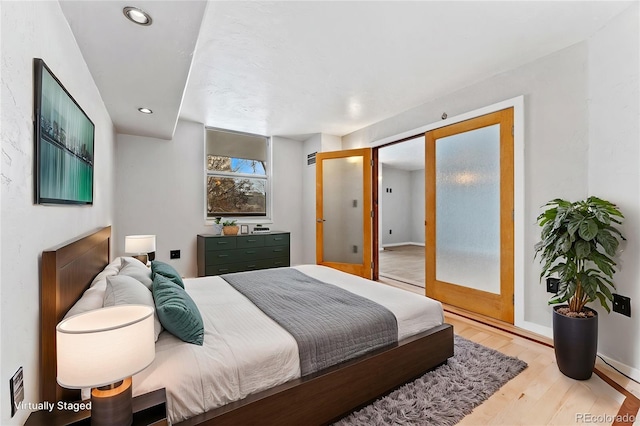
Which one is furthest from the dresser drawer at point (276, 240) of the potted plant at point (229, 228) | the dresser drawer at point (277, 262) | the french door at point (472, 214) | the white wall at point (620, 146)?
the white wall at point (620, 146)

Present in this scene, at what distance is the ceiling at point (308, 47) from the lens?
1692 mm

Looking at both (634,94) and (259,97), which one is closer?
(634,94)

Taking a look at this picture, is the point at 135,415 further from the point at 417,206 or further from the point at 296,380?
the point at 417,206

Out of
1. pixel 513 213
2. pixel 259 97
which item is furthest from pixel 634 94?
pixel 259 97

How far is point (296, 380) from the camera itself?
141cm

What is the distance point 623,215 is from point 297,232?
14.2 feet

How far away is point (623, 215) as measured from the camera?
201cm

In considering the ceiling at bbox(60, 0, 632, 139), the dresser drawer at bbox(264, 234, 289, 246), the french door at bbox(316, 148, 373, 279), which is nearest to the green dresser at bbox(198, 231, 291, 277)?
the dresser drawer at bbox(264, 234, 289, 246)

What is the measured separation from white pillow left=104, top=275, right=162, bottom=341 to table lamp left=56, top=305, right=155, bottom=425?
27 cm

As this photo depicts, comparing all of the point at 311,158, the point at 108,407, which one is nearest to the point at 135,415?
the point at 108,407

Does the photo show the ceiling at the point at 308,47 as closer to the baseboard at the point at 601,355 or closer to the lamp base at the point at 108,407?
the lamp base at the point at 108,407

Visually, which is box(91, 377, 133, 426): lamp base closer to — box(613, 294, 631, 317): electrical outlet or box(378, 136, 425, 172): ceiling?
box(613, 294, 631, 317): electrical outlet

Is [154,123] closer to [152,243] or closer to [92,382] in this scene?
[152,243]

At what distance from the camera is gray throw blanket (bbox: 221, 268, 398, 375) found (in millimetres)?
1509
